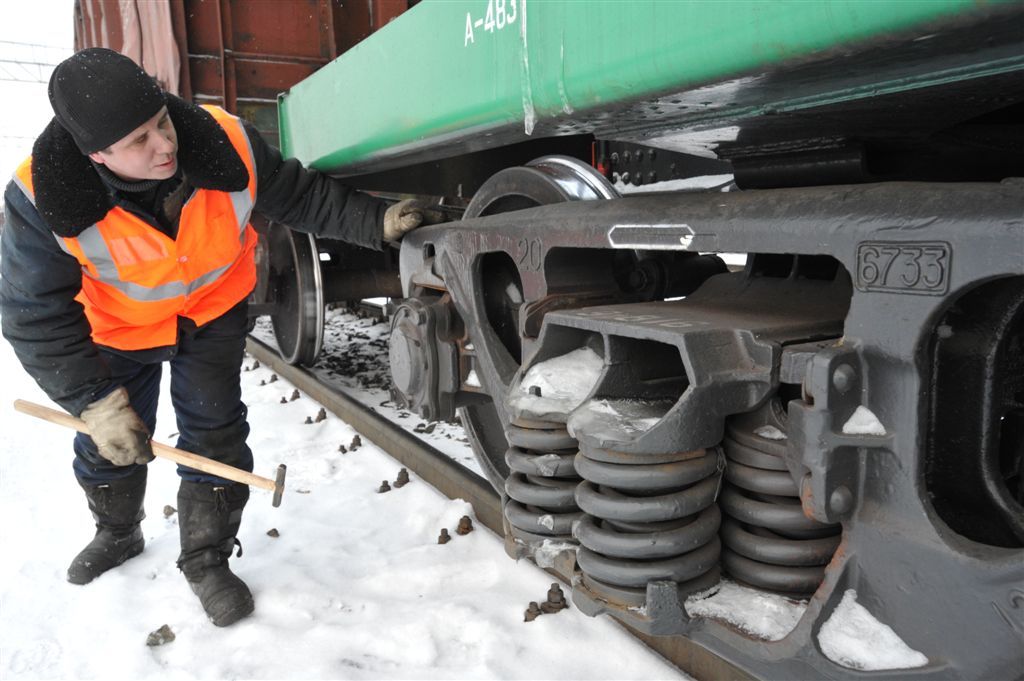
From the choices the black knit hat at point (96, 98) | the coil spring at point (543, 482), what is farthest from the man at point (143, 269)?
the coil spring at point (543, 482)

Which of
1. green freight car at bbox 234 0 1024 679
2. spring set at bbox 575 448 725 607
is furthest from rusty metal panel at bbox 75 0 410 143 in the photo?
spring set at bbox 575 448 725 607

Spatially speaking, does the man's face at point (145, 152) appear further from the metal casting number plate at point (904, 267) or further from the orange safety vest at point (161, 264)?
the metal casting number plate at point (904, 267)

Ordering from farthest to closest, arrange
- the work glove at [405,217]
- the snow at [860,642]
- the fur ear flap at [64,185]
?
the work glove at [405,217], the fur ear flap at [64,185], the snow at [860,642]

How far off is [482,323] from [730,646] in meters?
1.23

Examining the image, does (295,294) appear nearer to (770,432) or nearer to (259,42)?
(259,42)

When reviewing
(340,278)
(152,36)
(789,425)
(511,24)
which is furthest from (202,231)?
(152,36)

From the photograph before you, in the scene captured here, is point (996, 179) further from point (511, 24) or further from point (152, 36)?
point (152, 36)

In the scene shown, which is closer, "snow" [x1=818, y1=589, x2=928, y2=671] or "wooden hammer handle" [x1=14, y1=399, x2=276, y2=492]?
"snow" [x1=818, y1=589, x2=928, y2=671]

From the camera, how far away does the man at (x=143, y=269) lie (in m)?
2.11

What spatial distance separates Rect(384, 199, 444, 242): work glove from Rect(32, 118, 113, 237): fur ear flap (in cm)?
94

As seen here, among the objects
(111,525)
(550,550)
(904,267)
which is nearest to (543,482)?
(550,550)

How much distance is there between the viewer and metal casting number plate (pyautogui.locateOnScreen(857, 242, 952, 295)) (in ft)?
3.47

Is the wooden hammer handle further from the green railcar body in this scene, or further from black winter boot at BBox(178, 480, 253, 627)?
the green railcar body

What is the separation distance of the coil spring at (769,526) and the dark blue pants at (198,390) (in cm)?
204
